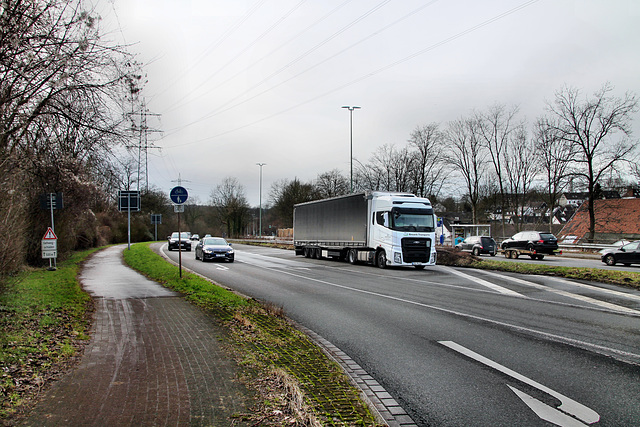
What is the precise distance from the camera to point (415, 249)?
861 inches

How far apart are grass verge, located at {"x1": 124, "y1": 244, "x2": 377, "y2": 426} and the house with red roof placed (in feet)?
139

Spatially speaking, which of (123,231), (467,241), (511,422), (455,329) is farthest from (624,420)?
(123,231)

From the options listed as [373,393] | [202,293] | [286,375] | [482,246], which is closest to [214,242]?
[202,293]

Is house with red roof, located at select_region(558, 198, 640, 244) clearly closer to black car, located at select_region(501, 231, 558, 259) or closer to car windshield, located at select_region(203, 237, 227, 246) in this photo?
black car, located at select_region(501, 231, 558, 259)

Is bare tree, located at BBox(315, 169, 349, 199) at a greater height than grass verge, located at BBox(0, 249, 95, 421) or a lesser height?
greater

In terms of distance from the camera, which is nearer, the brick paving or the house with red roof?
the brick paving

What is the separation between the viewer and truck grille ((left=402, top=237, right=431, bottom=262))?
2170 centimetres

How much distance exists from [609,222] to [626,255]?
2751 centimetres

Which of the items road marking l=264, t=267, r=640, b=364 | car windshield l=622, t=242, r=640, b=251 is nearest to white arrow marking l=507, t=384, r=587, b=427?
road marking l=264, t=267, r=640, b=364

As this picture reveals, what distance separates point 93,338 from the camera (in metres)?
6.88

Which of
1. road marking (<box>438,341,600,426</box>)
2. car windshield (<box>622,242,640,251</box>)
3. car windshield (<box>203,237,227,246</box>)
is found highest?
car windshield (<box>203,237,227,246</box>)

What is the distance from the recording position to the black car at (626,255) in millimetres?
25422

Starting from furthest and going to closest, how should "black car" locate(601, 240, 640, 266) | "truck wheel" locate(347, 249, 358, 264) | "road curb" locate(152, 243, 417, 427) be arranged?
"truck wheel" locate(347, 249, 358, 264) → "black car" locate(601, 240, 640, 266) → "road curb" locate(152, 243, 417, 427)

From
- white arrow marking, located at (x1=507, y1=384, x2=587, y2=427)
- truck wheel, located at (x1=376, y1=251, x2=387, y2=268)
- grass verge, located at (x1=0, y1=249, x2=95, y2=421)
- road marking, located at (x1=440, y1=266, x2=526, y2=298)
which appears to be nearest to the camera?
white arrow marking, located at (x1=507, y1=384, x2=587, y2=427)
